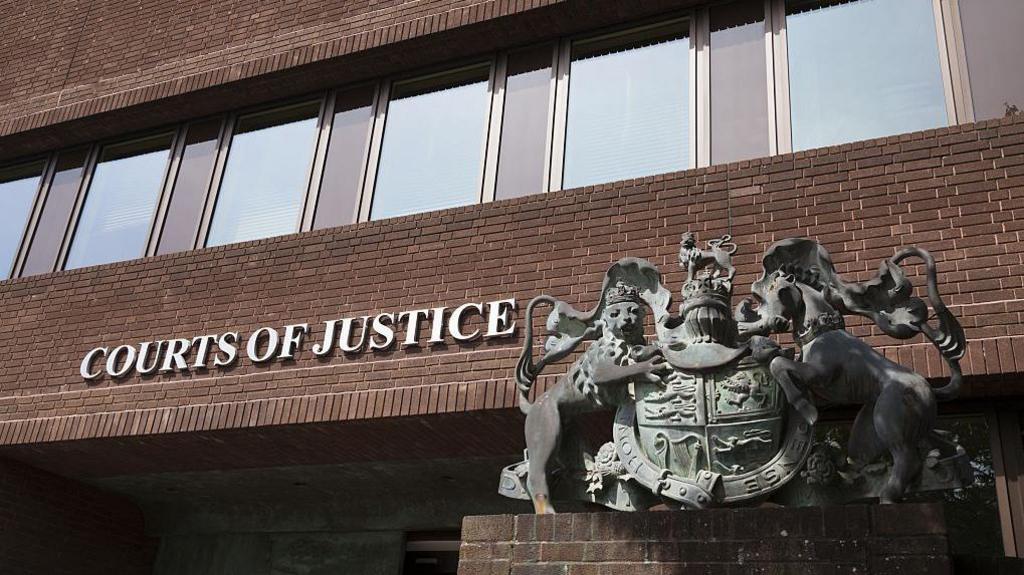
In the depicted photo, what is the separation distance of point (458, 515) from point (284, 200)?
3.67 m

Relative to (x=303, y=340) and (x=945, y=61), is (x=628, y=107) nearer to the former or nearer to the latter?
(x=945, y=61)

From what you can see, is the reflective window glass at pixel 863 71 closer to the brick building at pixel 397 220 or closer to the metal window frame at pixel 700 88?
the brick building at pixel 397 220

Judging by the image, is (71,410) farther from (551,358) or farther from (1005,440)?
(1005,440)

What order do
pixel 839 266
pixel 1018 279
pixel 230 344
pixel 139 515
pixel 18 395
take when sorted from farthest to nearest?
pixel 139 515 → pixel 18 395 → pixel 230 344 → pixel 839 266 → pixel 1018 279

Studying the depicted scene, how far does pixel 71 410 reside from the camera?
32.5ft

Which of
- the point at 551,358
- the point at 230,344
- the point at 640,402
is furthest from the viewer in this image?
the point at 230,344

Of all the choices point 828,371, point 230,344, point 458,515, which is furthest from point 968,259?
point 230,344

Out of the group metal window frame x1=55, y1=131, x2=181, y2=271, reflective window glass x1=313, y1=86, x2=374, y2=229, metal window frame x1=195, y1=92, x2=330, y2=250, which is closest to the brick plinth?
reflective window glass x1=313, y1=86, x2=374, y2=229

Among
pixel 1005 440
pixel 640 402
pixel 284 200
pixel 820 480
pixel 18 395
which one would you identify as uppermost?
pixel 284 200

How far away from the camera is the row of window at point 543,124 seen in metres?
8.56

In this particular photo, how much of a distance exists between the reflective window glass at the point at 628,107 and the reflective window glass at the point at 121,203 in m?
4.89

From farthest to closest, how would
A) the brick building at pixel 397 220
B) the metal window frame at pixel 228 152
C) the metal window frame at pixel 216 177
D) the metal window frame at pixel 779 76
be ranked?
the metal window frame at pixel 216 177
the metal window frame at pixel 228 152
the metal window frame at pixel 779 76
the brick building at pixel 397 220

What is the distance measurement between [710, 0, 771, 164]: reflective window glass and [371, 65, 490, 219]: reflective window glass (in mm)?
2245

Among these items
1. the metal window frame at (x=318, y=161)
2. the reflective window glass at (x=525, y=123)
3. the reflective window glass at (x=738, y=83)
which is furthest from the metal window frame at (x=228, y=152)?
the reflective window glass at (x=738, y=83)
